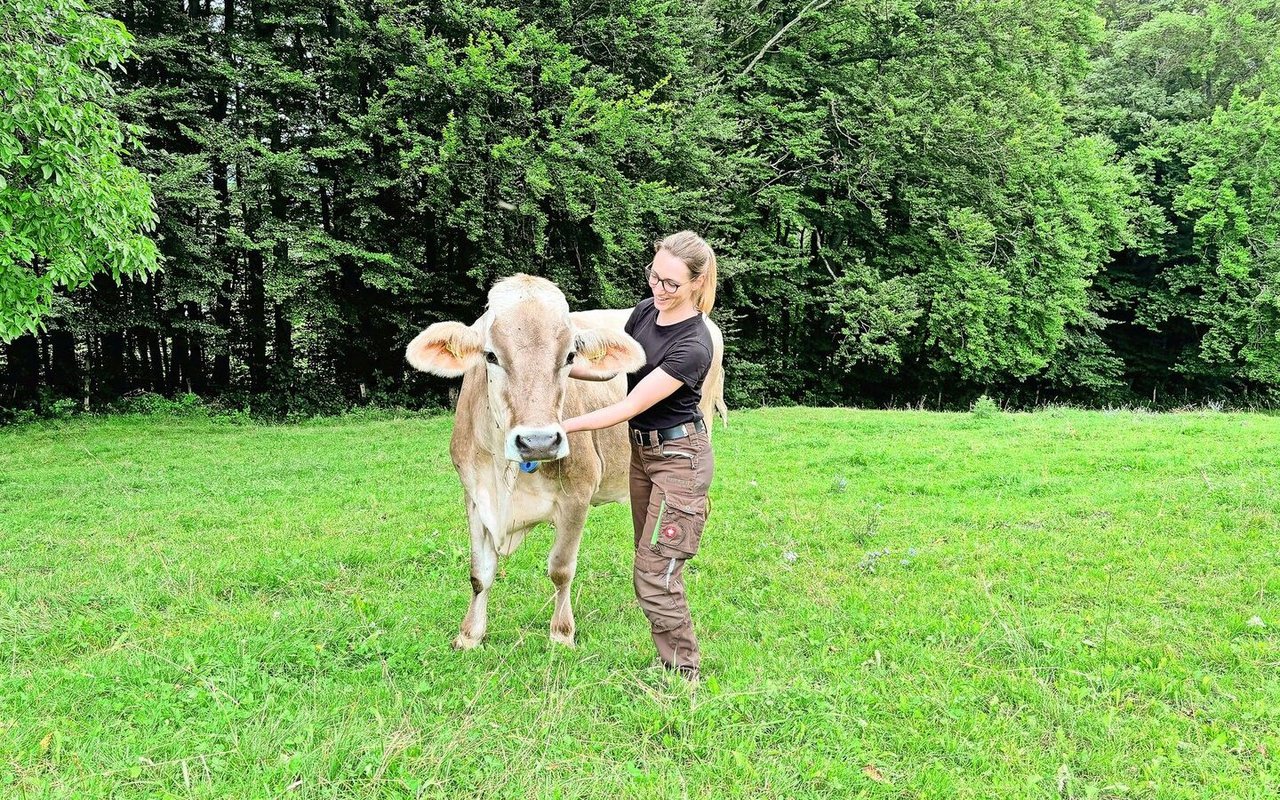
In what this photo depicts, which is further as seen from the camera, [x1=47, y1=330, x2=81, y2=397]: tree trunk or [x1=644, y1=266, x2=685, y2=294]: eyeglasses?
[x1=47, y1=330, x2=81, y2=397]: tree trunk

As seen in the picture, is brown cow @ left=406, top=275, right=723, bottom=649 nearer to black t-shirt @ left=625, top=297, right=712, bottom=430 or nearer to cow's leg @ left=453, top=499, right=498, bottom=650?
cow's leg @ left=453, top=499, right=498, bottom=650

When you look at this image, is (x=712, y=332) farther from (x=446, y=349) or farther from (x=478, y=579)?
(x=478, y=579)

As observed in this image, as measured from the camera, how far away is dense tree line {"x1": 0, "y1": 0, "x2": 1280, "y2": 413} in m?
16.5

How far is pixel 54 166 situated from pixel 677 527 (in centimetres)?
827

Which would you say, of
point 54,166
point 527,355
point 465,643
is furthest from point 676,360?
point 54,166

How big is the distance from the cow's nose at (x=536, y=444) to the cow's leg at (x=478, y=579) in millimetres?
1211

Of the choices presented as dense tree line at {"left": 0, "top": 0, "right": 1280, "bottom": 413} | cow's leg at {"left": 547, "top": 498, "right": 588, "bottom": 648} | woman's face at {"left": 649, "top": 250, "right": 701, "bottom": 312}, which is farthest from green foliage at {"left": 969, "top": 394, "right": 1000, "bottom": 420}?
woman's face at {"left": 649, "top": 250, "right": 701, "bottom": 312}

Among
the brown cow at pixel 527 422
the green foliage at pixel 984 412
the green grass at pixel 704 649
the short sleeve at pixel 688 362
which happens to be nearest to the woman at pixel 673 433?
the short sleeve at pixel 688 362

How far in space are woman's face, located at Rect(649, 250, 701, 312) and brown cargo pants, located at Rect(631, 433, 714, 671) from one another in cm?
68

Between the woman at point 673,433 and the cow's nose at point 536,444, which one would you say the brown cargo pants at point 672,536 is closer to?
the woman at point 673,433

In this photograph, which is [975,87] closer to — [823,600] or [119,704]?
[823,600]

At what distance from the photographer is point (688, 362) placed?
356cm

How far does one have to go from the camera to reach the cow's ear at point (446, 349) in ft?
12.8

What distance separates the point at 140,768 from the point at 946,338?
2347 cm
